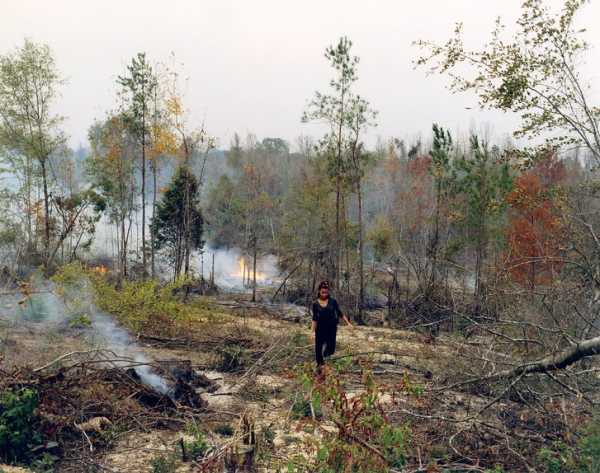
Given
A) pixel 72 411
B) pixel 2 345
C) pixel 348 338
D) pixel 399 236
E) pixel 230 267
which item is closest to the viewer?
pixel 72 411

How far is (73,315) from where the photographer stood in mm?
10875

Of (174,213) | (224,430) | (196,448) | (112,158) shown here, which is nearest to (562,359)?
(196,448)

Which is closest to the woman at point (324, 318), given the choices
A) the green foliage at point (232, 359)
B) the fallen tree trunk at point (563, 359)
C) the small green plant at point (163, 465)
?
the small green plant at point (163, 465)

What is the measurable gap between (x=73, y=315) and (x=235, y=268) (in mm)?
28700

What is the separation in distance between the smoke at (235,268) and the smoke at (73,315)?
19.7 meters

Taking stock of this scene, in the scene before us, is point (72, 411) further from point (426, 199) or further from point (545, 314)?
point (426, 199)

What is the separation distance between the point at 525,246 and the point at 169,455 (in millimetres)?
16605

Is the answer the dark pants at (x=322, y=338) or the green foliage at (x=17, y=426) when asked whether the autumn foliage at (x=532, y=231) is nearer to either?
the dark pants at (x=322, y=338)

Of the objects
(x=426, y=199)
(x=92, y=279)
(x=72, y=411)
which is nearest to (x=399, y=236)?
(x=426, y=199)

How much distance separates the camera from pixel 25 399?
251 inches

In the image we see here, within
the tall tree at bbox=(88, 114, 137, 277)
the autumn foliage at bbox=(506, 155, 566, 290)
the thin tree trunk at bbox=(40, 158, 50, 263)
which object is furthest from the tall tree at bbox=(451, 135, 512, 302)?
the thin tree trunk at bbox=(40, 158, 50, 263)

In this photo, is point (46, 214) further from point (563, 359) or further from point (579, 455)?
point (579, 455)

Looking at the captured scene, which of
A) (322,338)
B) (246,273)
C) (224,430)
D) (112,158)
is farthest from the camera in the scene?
(246,273)

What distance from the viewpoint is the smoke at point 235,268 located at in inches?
1358
